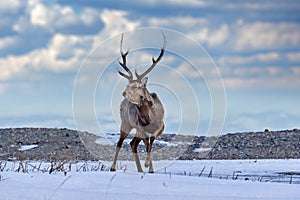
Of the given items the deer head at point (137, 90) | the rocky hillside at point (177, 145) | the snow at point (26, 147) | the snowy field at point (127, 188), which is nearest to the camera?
the snowy field at point (127, 188)

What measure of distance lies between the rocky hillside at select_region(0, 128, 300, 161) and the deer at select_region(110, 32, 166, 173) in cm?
471

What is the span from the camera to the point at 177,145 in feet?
61.4

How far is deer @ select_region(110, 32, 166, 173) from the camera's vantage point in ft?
39.6

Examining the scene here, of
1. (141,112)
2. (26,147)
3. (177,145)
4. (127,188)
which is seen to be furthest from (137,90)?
(26,147)

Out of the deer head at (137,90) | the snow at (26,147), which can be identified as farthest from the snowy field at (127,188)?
the snow at (26,147)

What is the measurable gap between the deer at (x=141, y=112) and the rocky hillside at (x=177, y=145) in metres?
4.71

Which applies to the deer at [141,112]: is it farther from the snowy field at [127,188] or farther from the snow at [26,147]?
the snow at [26,147]

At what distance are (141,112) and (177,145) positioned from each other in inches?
252

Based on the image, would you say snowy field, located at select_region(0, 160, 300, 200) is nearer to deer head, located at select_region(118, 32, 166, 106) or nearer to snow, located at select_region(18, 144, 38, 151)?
deer head, located at select_region(118, 32, 166, 106)

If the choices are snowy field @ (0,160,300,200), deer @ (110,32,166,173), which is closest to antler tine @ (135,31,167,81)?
deer @ (110,32,166,173)

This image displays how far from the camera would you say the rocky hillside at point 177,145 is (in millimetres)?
20422

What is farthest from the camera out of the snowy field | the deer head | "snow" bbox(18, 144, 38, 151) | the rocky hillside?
"snow" bbox(18, 144, 38, 151)

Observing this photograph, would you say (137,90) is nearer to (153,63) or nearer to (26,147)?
(153,63)

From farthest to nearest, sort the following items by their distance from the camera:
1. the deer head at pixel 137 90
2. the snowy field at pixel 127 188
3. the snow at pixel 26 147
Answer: the snow at pixel 26 147
the deer head at pixel 137 90
the snowy field at pixel 127 188
